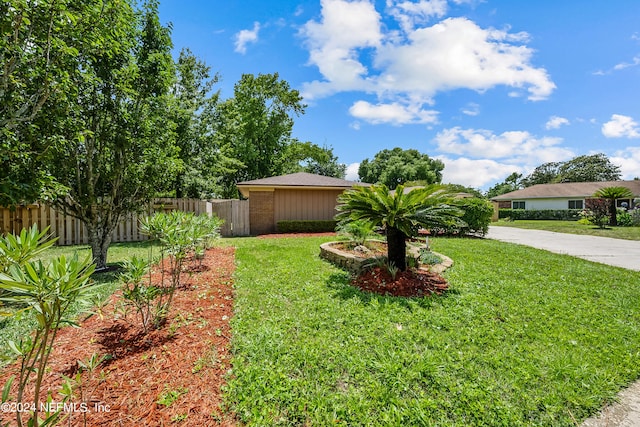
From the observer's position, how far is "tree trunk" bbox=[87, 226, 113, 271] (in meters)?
5.95

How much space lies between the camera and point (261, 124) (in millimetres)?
25766

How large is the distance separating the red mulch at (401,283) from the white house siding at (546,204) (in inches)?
1380

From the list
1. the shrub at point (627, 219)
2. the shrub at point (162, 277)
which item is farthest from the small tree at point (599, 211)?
the shrub at point (162, 277)

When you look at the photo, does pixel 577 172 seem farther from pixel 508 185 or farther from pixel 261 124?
pixel 261 124

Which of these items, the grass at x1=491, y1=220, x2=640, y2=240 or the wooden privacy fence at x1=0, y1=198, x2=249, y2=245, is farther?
the grass at x1=491, y1=220, x2=640, y2=240

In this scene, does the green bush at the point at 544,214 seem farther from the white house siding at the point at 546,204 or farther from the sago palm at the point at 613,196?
the sago palm at the point at 613,196

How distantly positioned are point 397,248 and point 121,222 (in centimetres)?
690

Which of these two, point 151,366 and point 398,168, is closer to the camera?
point 151,366

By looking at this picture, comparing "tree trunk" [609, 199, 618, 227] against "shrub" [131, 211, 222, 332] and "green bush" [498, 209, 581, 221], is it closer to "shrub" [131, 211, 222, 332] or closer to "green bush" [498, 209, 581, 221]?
"green bush" [498, 209, 581, 221]

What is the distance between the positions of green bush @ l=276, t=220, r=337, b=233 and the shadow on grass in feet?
28.4

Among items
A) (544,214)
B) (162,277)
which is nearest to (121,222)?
(162,277)

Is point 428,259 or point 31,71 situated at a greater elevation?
point 31,71

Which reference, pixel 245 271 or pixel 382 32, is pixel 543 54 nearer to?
pixel 382 32

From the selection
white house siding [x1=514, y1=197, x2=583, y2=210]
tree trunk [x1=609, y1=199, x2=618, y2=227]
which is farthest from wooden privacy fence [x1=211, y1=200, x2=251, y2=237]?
white house siding [x1=514, y1=197, x2=583, y2=210]
